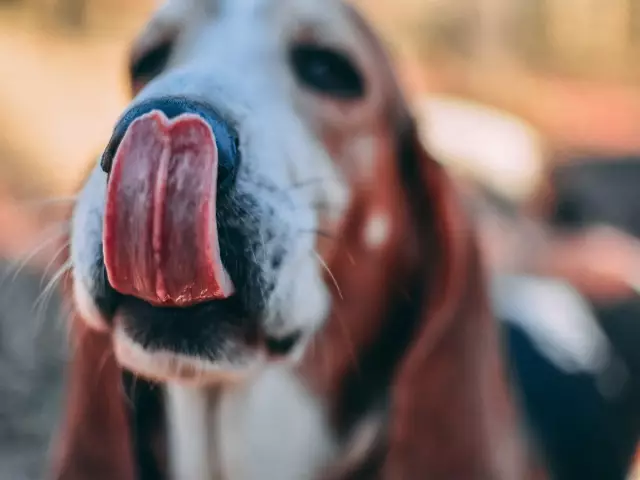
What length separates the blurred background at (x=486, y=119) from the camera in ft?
6.77

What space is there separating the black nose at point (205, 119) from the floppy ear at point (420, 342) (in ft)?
1.44

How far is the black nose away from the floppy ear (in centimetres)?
44

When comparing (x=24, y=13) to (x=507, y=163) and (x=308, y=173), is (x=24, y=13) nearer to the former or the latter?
(x=507, y=163)

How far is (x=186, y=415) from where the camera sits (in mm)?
1187

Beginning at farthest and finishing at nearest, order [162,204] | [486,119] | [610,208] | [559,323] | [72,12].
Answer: [486,119] → [72,12] → [610,208] → [559,323] → [162,204]

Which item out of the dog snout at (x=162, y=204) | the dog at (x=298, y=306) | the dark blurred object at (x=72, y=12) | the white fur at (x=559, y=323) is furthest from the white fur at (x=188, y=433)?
the dark blurred object at (x=72, y=12)

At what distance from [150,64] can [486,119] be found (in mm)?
2677

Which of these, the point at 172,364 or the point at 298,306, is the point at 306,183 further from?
the point at 172,364

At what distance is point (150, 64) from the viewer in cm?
116

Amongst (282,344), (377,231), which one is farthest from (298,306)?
(377,231)

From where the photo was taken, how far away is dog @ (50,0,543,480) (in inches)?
33.4

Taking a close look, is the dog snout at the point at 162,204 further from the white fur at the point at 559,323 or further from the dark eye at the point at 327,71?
the white fur at the point at 559,323

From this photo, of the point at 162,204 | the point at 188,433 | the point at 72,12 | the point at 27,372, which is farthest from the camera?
the point at 72,12

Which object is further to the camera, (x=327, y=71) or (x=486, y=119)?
(x=486, y=119)
